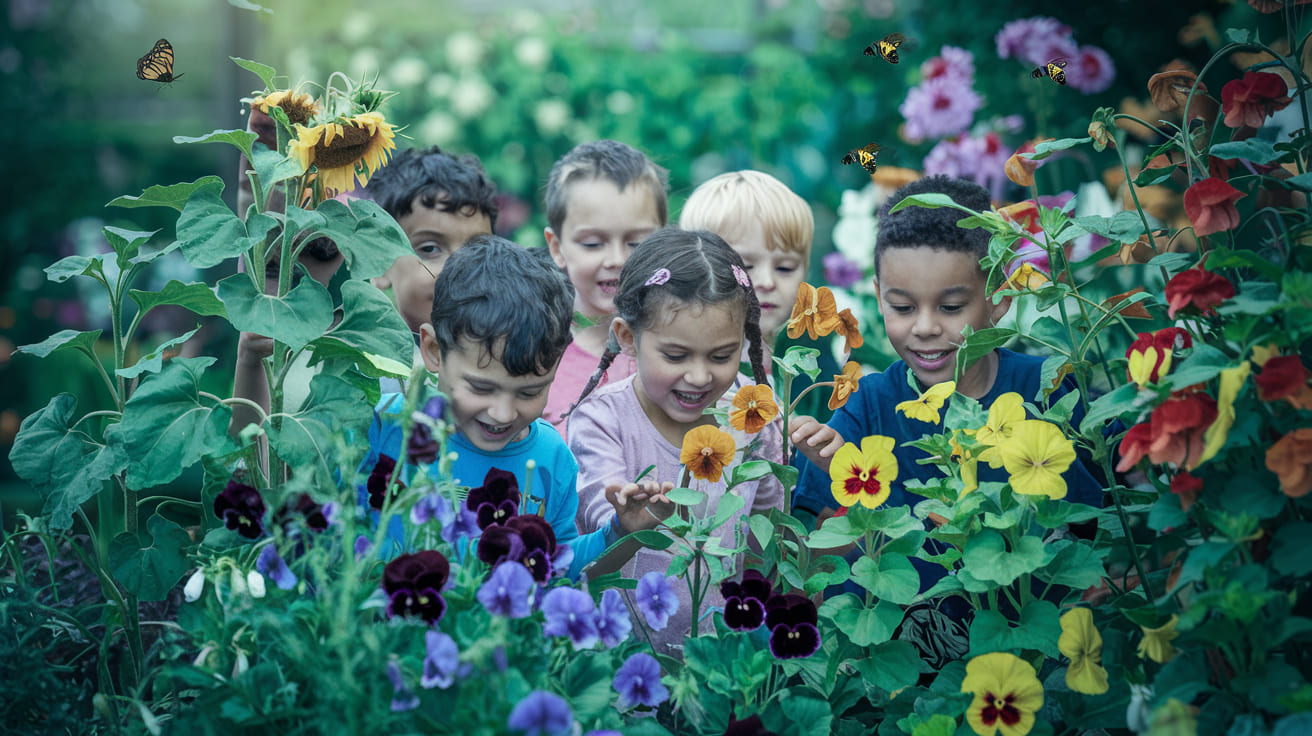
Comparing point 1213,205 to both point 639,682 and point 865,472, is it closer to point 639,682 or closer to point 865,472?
point 865,472

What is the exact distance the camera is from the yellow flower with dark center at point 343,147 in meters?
1.50

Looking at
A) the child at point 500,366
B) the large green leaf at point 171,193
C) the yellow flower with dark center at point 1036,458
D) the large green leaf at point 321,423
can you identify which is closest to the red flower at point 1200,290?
the yellow flower with dark center at point 1036,458

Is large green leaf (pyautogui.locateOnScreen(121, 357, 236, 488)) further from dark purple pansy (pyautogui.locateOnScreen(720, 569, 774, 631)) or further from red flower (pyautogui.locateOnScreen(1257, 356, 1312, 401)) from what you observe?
red flower (pyautogui.locateOnScreen(1257, 356, 1312, 401))

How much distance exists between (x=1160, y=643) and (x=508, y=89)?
14.1ft

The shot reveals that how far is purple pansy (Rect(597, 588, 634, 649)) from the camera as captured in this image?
1.31 meters

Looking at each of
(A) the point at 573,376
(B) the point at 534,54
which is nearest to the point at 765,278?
(A) the point at 573,376

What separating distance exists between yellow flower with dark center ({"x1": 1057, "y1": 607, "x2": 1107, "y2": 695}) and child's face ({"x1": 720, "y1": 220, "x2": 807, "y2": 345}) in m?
1.24

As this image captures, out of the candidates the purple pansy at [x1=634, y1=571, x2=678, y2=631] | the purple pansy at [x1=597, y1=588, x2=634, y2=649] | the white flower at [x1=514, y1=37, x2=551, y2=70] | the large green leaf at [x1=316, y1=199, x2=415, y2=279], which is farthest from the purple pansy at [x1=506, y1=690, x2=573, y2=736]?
the white flower at [x1=514, y1=37, x2=551, y2=70]

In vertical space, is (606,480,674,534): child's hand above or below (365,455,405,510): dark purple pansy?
below

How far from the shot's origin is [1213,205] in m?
1.38

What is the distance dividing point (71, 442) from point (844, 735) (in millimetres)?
1236

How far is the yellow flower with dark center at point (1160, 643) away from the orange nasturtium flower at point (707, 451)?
1.98 ft

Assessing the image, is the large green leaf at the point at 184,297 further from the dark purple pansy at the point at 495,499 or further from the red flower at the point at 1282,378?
the red flower at the point at 1282,378

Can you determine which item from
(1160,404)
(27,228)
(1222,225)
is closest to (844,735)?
(1160,404)
